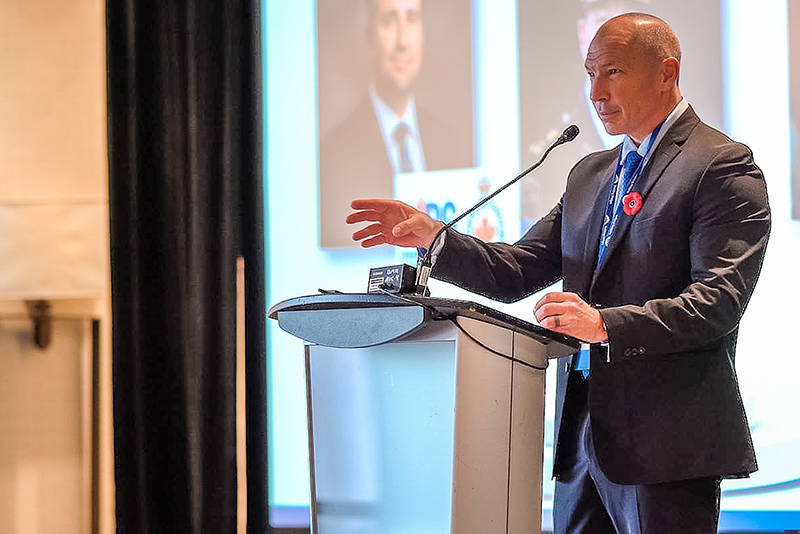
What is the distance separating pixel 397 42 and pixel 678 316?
6.34ft

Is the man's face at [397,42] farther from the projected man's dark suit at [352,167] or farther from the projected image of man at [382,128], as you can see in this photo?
the projected man's dark suit at [352,167]

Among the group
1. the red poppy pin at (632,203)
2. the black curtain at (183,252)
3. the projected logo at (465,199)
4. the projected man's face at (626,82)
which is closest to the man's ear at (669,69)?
the projected man's face at (626,82)

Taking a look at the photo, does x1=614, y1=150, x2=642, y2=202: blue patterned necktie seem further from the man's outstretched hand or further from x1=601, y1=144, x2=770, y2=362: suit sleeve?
the man's outstretched hand

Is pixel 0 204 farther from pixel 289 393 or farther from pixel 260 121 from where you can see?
pixel 289 393

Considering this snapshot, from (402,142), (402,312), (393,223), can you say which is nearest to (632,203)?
(393,223)

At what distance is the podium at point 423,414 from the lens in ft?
3.83

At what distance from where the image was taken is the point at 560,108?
9.30ft

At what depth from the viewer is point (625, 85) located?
5.28ft

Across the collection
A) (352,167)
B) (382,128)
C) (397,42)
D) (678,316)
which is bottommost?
(678,316)

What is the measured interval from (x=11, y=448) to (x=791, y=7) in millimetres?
3104

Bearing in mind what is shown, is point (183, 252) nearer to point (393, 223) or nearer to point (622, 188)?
point (393, 223)

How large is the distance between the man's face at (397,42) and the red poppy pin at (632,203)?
5.26 feet

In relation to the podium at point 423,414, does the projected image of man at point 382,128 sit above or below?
above

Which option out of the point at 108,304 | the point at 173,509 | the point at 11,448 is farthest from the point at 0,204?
the point at 173,509
